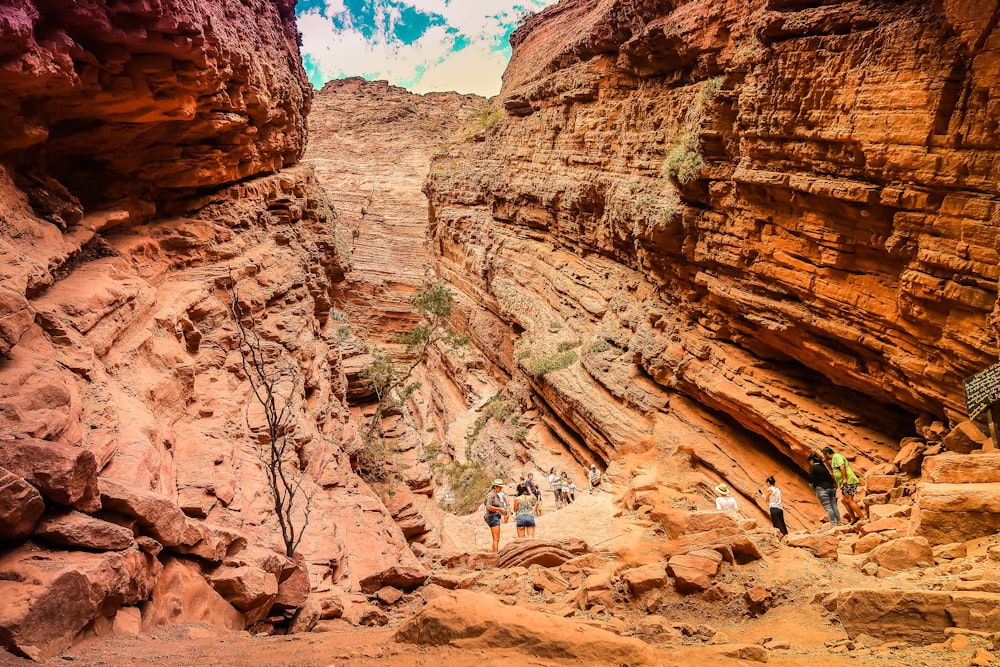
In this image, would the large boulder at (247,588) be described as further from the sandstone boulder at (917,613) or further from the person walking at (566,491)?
the person walking at (566,491)

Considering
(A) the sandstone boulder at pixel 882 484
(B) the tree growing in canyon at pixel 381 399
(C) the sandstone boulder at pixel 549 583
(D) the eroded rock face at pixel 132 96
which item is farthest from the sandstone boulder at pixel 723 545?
(D) the eroded rock face at pixel 132 96

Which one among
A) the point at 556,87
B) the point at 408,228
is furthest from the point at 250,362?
the point at 408,228

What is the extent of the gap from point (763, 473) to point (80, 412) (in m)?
12.8

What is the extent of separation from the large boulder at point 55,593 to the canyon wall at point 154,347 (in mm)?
14

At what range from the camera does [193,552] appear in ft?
17.5

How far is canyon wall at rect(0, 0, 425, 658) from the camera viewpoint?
4242 millimetres

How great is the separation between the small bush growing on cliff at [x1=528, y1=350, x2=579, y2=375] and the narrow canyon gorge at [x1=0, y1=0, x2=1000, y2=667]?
5.1 inches

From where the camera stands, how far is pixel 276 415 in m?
9.16

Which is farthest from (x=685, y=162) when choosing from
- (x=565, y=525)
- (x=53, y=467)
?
(x=53, y=467)

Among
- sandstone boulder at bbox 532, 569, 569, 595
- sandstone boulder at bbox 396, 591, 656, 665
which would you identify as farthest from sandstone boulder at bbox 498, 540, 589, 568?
sandstone boulder at bbox 396, 591, 656, 665

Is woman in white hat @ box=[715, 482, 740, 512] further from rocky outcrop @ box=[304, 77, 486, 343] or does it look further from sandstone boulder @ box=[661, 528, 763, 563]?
rocky outcrop @ box=[304, 77, 486, 343]

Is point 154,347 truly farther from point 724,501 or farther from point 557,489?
point 557,489

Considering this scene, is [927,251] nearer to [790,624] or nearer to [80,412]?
[790,624]

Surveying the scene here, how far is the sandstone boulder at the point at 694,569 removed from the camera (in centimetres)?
559
